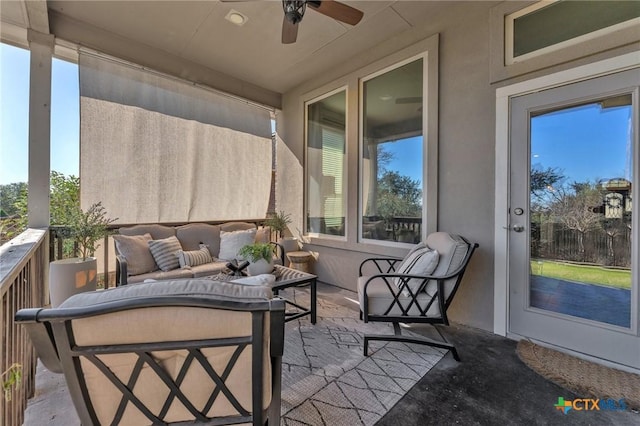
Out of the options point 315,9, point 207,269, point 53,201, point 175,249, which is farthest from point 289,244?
point 315,9

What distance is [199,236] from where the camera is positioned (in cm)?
371

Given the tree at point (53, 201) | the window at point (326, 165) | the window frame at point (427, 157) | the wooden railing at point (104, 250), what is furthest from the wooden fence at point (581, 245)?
the tree at point (53, 201)

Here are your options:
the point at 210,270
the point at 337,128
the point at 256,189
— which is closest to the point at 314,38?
the point at 337,128

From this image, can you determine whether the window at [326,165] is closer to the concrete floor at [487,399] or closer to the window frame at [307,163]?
the window frame at [307,163]

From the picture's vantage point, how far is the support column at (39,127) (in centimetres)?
283

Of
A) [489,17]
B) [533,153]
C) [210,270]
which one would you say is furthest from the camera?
[210,270]

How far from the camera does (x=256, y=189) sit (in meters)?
4.79

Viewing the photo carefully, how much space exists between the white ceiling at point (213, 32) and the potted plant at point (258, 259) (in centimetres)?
239

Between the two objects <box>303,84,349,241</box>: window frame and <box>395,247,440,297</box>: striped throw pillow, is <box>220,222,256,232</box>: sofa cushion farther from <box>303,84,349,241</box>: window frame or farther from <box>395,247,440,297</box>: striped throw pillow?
<box>395,247,440,297</box>: striped throw pillow

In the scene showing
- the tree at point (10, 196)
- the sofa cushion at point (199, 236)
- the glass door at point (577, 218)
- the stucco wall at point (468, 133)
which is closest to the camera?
the glass door at point (577, 218)

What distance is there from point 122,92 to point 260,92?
205 centimetres

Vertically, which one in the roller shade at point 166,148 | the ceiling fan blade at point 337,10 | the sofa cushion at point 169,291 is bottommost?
the sofa cushion at point 169,291

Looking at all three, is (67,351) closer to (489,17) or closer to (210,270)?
(210,270)

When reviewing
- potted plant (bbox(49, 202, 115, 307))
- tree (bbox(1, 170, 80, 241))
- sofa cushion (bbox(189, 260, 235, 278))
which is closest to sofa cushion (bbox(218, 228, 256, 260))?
sofa cushion (bbox(189, 260, 235, 278))
